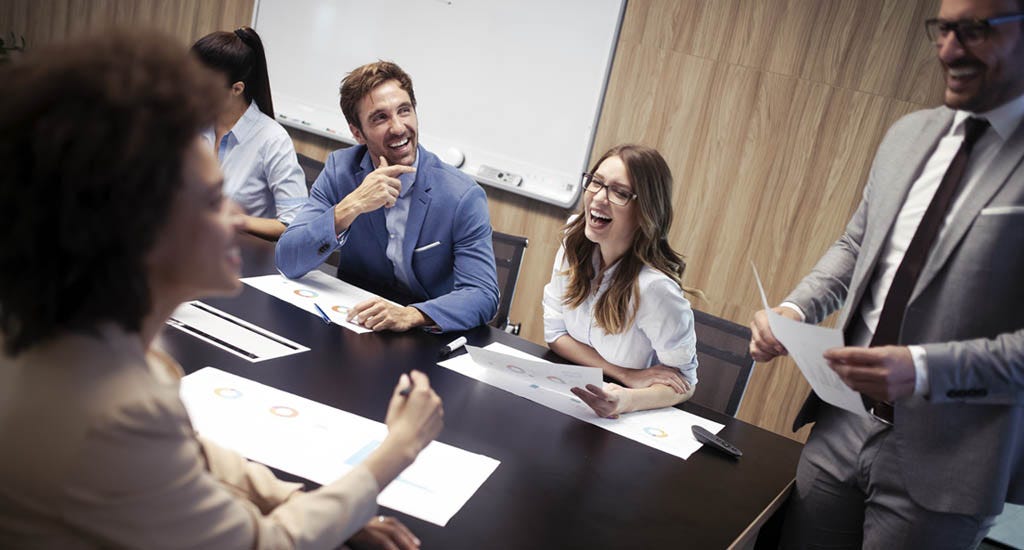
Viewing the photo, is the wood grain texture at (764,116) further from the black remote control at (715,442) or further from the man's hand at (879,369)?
the man's hand at (879,369)

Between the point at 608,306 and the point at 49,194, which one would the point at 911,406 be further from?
the point at 49,194

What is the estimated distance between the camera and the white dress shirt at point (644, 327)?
194cm

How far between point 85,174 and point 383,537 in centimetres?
60

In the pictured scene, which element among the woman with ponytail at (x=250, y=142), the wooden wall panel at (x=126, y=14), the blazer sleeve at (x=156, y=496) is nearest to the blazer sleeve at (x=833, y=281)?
the blazer sleeve at (x=156, y=496)

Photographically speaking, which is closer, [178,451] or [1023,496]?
[178,451]

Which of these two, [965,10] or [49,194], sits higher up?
[965,10]

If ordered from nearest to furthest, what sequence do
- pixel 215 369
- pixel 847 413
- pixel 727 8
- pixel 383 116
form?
pixel 215 369 → pixel 847 413 → pixel 383 116 → pixel 727 8

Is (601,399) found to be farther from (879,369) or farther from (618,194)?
(618,194)

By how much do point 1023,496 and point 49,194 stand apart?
1.65m

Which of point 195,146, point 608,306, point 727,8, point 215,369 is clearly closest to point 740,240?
point 727,8

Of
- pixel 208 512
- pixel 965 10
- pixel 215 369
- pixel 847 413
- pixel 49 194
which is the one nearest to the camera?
pixel 49 194

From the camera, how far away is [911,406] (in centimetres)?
140

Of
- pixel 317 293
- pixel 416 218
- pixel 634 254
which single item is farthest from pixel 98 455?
pixel 416 218

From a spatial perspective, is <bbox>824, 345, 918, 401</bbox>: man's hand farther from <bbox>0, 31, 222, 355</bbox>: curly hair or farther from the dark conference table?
<bbox>0, 31, 222, 355</bbox>: curly hair
